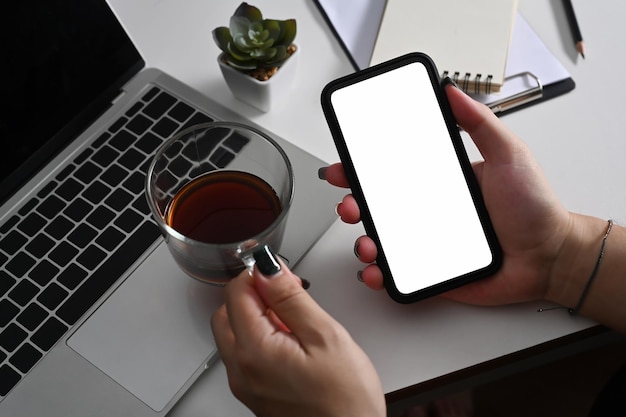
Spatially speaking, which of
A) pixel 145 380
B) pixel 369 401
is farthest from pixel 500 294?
pixel 145 380

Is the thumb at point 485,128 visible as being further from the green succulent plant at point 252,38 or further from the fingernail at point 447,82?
the green succulent plant at point 252,38

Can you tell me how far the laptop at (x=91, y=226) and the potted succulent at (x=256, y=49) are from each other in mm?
50

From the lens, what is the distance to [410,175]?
0.58 m

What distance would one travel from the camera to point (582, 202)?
647 millimetres

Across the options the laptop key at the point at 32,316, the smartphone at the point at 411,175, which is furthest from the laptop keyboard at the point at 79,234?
the smartphone at the point at 411,175

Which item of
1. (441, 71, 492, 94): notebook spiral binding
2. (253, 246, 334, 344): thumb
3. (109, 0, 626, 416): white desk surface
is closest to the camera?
(253, 246, 334, 344): thumb

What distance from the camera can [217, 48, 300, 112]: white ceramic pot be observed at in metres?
0.66

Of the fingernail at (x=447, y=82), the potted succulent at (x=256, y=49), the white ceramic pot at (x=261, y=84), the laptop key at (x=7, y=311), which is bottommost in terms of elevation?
the fingernail at (x=447, y=82)

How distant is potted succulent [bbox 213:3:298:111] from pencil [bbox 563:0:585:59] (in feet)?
1.16

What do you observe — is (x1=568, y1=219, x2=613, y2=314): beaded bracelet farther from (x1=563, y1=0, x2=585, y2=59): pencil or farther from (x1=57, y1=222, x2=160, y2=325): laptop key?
(x1=57, y1=222, x2=160, y2=325): laptop key

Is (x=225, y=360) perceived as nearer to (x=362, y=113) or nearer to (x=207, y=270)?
(x=207, y=270)

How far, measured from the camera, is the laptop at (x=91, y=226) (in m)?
0.55

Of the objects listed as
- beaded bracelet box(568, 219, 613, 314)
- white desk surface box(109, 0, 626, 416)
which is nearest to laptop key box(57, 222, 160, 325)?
white desk surface box(109, 0, 626, 416)

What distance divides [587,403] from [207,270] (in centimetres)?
64
